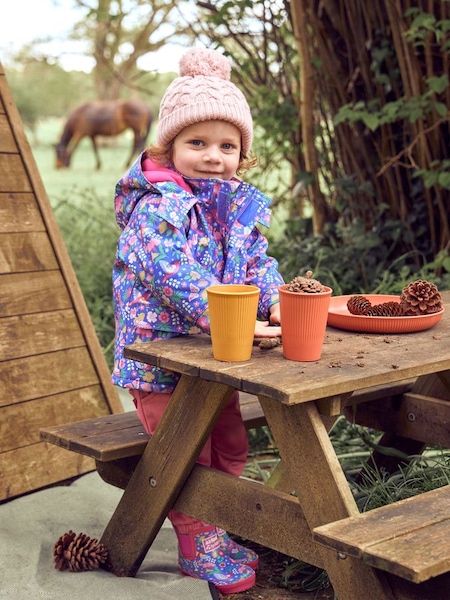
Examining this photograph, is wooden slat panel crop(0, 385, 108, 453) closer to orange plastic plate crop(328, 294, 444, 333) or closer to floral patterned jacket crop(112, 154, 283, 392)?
floral patterned jacket crop(112, 154, 283, 392)

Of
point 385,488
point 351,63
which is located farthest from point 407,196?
point 385,488

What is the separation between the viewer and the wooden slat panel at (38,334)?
121 inches

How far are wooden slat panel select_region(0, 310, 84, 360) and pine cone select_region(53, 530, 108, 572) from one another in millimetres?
807

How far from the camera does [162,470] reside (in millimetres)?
2326

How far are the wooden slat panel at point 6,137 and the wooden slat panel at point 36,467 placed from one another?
3.57 feet

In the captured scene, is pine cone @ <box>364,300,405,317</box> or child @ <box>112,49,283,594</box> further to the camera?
child @ <box>112,49,283,594</box>

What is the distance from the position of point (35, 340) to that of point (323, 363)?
1506 millimetres

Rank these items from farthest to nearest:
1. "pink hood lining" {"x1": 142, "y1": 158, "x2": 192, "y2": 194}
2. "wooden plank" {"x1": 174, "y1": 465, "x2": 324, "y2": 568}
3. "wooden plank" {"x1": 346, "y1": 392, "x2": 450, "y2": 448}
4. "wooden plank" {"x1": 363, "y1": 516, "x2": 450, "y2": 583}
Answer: "wooden plank" {"x1": 346, "y1": 392, "x2": 450, "y2": 448} < "pink hood lining" {"x1": 142, "y1": 158, "x2": 192, "y2": 194} < "wooden plank" {"x1": 174, "y1": 465, "x2": 324, "y2": 568} < "wooden plank" {"x1": 363, "y1": 516, "x2": 450, "y2": 583}

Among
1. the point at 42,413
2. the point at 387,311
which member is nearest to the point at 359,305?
the point at 387,311

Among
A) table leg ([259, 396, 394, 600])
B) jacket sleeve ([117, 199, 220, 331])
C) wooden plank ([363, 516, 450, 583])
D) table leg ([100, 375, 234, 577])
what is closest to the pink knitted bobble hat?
jacket sleeve ([117, 199, 220, 331])

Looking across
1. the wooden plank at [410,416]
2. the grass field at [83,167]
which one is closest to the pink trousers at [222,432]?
the wooden plank at [410,416]

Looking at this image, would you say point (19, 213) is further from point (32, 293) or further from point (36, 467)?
point (36, 467)

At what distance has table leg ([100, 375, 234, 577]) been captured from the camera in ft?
7.16

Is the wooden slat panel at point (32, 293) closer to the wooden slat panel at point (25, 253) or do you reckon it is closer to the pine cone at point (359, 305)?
the wooden slat panel at point (25, 253)
